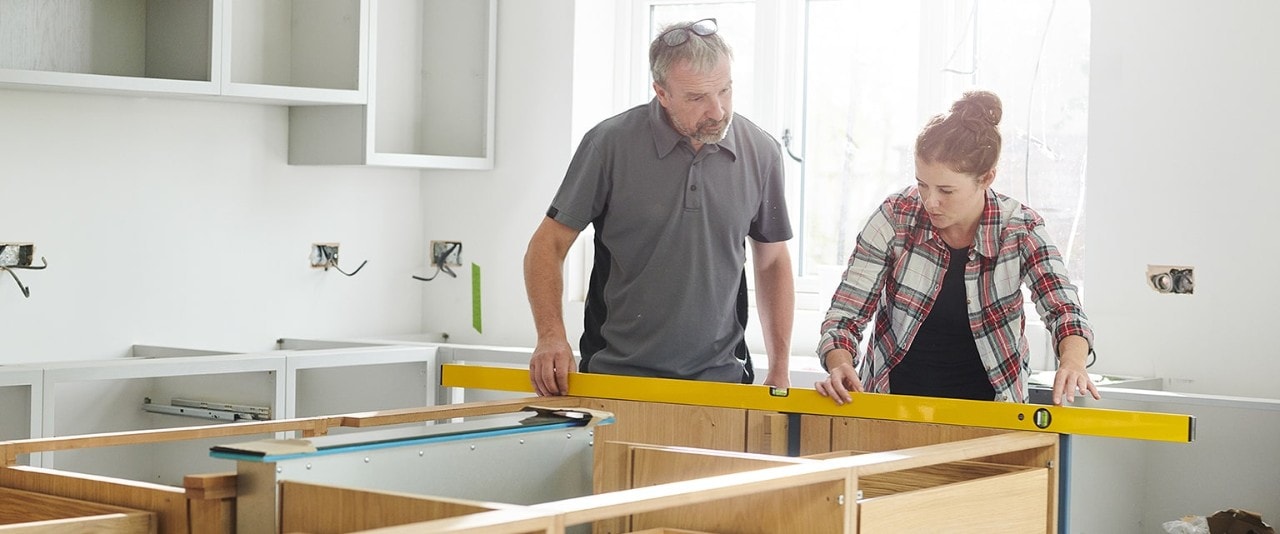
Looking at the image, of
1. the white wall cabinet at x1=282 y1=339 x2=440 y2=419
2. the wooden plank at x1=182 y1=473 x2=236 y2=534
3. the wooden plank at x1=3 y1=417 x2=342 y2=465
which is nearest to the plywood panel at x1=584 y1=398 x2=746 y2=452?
the wooden plank at x1=3 y1=417 x2=342 y2=465

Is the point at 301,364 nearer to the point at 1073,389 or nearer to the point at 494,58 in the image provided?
the point at 494,58

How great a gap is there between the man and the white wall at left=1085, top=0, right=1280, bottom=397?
4.57 feet

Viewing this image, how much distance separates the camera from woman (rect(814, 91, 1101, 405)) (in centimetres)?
212

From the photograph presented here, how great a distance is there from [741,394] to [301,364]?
1558mm

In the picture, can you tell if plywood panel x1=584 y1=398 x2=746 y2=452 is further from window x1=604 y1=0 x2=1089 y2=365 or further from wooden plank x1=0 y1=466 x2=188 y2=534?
window x1=604 y1=0 x2=1089 y2=365

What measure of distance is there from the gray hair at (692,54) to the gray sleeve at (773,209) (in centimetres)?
23

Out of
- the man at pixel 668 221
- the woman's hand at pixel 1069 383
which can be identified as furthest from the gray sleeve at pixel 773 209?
the woman's hand at pixel 1069 383

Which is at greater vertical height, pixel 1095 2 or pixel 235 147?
pixel 1095 2

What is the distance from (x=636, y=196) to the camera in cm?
240

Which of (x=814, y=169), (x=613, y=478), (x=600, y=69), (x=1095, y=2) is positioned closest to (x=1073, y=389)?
(x=613, y=478)

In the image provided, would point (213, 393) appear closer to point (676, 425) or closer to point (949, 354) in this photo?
point (676, 425)

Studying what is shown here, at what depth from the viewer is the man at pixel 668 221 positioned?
2369 mm

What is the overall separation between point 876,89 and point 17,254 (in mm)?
2329

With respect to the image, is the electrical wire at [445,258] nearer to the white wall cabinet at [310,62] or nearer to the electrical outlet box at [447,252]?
the electrical outlet box at [447,252]
